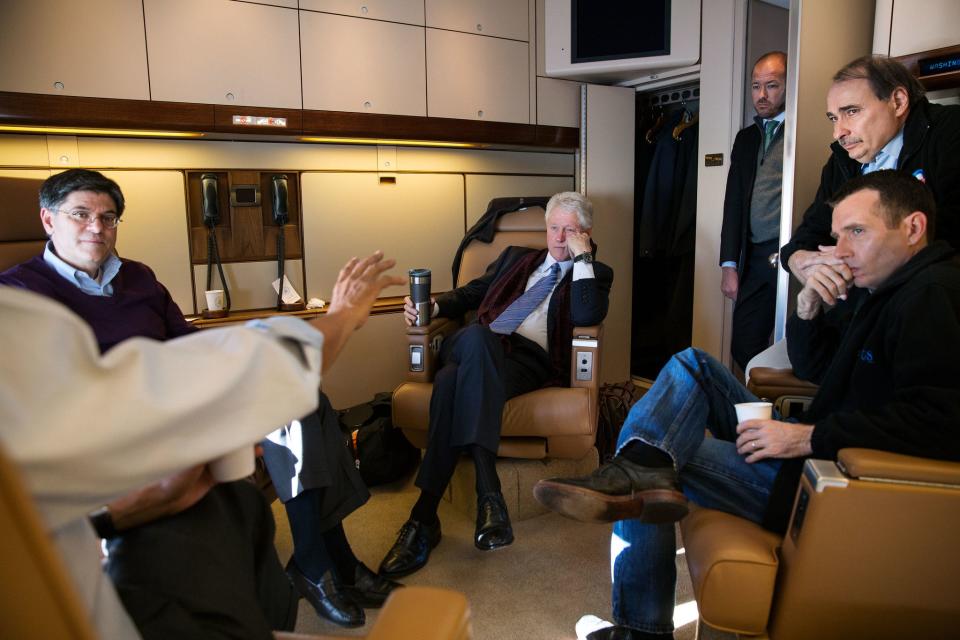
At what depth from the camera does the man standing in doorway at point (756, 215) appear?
9.75 ft

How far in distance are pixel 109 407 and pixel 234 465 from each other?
408 mm

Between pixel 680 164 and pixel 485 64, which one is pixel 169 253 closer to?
pixel 485 64

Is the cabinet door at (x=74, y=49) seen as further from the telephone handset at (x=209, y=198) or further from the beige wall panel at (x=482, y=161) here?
the beige wall panel at (x=482, y=161)

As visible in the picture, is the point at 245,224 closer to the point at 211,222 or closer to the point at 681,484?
the point at 211,222

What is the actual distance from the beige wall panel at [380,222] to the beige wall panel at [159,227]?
0.59 metres

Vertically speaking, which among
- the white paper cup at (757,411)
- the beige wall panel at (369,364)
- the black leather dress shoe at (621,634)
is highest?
the white paper cup at (757,411)

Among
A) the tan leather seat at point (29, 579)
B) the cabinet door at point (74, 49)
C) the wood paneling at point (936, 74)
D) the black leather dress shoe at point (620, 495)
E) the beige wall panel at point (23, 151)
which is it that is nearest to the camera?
the tan leather seat at point (29, 579)

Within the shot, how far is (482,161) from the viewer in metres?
4.05

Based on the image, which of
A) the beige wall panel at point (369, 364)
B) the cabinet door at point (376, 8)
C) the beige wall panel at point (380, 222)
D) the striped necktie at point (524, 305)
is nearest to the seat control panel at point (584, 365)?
the striped necktie at point (524, 305)

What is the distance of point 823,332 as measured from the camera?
6.28 feet

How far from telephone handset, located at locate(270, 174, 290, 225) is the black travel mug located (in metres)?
1.06

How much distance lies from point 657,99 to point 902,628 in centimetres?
354

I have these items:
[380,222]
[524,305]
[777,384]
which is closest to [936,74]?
[777,384]

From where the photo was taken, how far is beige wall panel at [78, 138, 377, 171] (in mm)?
3062
